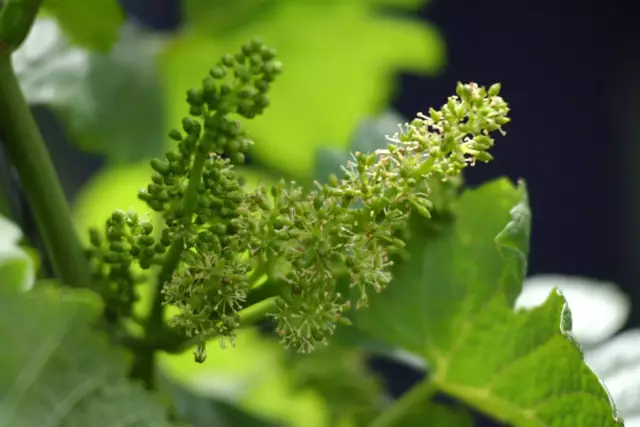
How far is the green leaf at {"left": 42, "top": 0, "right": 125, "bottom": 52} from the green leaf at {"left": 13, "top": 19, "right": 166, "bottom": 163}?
0.11m

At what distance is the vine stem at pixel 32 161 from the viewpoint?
14.5 inches

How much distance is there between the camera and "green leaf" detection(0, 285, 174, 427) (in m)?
0.31

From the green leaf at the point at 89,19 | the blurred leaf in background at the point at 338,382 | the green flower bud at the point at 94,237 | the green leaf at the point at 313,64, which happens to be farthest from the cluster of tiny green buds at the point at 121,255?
the green leaf at the point at 313,64

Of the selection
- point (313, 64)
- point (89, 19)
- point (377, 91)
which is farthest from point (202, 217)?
point (377, 91)

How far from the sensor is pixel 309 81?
3.07 feet

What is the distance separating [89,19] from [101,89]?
26 centimetres

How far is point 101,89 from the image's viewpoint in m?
0.74

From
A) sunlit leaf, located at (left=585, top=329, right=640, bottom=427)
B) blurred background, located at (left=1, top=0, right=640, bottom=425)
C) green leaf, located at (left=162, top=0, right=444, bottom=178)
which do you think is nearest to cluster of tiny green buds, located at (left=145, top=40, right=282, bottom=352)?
blurred background, located at (left=1, top=0, right=640, bottom=425)

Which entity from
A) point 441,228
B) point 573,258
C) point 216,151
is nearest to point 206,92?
point 216,151

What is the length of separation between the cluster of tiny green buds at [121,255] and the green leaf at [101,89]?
0.78 feet

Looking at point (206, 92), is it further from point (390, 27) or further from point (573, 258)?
point (573, 258)

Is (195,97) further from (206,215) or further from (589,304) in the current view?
(589,304)

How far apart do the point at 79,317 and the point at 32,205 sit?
3.7 inches

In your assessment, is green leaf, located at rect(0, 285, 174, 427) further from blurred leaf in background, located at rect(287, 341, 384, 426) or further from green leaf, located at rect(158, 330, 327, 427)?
green leaf, located at rect(158, 330, 327, 427)
